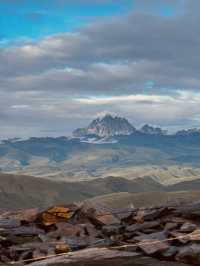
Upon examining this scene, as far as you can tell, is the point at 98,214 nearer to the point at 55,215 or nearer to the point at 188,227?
the point at 55,215

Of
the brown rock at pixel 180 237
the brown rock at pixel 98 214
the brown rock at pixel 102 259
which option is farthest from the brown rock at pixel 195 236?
the brown rock at pixel 98 214

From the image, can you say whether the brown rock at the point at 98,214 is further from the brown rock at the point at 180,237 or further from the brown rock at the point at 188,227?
the brown rock at the point at 180,237

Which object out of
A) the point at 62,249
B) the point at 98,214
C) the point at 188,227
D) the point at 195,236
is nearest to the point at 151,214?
the point at 98,214

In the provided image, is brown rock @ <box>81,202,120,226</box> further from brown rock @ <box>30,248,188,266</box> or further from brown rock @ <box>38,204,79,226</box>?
brown rock @ <box>30,248,188,266</box>

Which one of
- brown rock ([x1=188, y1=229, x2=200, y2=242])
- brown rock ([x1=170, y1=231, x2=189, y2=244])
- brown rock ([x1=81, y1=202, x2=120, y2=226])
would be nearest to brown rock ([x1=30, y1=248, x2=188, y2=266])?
brown rock ([x1=170, y1=231, x2=189, y2=244])

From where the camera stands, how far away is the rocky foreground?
91.2ft

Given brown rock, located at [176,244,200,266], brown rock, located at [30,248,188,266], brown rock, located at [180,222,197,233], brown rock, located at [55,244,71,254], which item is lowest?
brown rock, located at [55,244,71,254]

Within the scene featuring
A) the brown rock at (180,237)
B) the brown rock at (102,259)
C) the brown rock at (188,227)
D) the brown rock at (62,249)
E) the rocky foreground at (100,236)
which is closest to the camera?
the brown rock at (102,259)

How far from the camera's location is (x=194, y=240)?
28.9 m

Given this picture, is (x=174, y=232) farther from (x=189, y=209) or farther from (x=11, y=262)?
(x=11, y=262)

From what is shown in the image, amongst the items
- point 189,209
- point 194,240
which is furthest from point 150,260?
point 189,209

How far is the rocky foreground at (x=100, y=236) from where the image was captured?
1094 inches

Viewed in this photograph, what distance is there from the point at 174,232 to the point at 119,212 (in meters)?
9.86

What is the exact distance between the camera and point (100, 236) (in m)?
34.9
